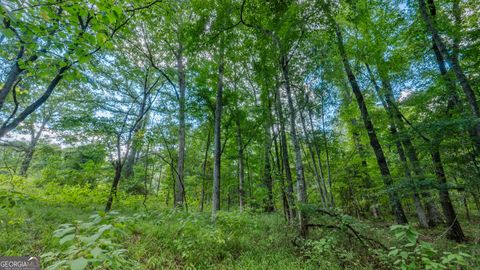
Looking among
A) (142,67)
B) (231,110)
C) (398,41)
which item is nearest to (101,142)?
(142,67)

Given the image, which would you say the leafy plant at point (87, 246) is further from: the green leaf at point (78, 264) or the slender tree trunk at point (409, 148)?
the slender tree trunk at point (409, 148)

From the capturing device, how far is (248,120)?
1012 cm

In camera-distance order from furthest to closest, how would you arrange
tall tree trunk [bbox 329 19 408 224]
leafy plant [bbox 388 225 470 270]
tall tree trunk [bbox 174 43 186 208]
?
tall tree trunk [bbox 174 43 186 208] < tall tree trunk [bbox 329 19 408 224] < leafy plant [bbox 388 225 470 270]

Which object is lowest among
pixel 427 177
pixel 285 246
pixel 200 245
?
pixel 285 246

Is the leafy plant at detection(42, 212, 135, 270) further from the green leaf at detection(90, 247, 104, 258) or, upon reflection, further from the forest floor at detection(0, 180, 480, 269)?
the forest floor at detection(0, 180, 480, 269)

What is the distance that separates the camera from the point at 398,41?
6.79 meters

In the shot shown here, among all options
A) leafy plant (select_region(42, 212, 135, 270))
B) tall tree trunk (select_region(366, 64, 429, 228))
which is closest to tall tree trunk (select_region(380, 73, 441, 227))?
tall tree trunk (select_region(366, 64, 429, 228))

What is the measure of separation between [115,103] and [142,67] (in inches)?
90.0

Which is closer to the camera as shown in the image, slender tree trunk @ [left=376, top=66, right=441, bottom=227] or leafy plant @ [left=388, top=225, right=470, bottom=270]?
leafy plant @ [left=388, top=225, right=470, bottom=270]

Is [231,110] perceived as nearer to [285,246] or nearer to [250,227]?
[250,227]

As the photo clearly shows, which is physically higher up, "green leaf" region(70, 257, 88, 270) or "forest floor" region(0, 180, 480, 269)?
"green leaf" region(70, 257, 88, 270)

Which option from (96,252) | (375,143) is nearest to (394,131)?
(375,143)

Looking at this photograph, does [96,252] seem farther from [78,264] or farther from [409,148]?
[409,148]

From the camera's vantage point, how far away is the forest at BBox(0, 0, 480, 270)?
2.63 m
